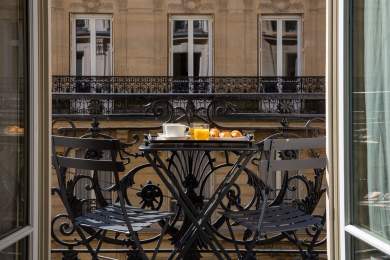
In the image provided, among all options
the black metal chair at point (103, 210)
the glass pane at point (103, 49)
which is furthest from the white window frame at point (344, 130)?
the glass pane at point (103, 49)

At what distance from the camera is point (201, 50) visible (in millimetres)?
24031

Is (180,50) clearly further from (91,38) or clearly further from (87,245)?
(87,245)

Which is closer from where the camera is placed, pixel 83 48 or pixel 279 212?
pixel 279 212

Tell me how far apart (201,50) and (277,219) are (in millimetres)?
20593

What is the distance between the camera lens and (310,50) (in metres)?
23.7

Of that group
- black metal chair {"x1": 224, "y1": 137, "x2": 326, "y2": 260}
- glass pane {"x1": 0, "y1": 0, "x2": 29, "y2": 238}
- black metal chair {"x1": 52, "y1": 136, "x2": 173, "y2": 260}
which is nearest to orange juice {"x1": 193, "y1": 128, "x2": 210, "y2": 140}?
black metal chair {"x1": 224, "y1": 137, "x2": 326, "y2": 260}

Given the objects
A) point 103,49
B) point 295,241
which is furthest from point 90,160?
point 103,49

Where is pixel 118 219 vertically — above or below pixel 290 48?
below

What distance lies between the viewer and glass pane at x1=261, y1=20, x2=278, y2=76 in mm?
24031

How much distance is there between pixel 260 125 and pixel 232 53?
3984 mm

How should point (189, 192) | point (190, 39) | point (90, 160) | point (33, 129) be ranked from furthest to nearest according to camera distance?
1. point (190, 39)
2. point (189, 192)
3. point (90, 160)
4. point (33, 129)

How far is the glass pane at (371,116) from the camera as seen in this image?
2.37 m

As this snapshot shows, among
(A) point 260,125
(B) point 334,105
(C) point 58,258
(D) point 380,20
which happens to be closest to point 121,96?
(C) point 58,258

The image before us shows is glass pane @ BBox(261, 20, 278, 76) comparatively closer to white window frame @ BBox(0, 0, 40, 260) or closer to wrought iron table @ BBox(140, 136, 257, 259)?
wrought iron table @ BBox(140, 136, 257, 259)
